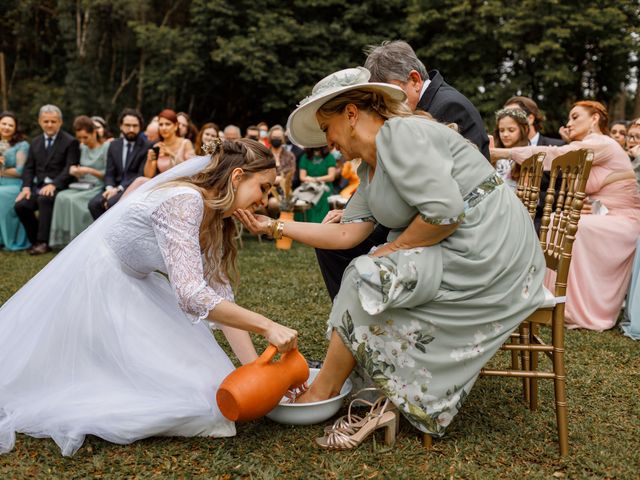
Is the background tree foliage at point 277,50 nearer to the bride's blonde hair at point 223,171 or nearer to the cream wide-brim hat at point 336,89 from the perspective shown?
the cream wide-brim hat at point 336,89

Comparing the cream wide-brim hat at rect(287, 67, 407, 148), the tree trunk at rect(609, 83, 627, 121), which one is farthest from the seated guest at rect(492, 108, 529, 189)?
the tree trunk at rect(609, 83, 627, 121)

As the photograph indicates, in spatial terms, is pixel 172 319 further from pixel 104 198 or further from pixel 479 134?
pixel 104 198

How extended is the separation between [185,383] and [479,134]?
2187mm

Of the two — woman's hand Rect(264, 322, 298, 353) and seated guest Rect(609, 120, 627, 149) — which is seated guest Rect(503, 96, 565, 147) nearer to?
seated guest Rect(609, 120, 627, 149)

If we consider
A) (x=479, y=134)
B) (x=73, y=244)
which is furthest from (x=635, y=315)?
(x=73, y=244)

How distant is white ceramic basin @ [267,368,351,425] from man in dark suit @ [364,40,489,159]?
A: 68.9 inches

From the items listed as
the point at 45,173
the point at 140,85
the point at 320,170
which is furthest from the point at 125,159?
the point at 140,85

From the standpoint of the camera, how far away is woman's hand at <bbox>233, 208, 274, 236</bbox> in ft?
9.55

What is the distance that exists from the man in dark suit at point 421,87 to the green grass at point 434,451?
1.49 metres

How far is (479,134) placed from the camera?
3.65m

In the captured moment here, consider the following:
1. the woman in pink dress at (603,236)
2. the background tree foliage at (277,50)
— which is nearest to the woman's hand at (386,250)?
the woman in pink dress at (603,236)

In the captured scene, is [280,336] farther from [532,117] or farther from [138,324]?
[532,117]

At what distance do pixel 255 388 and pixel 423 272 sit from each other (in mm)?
812

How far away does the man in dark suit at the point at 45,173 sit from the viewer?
852 cm
